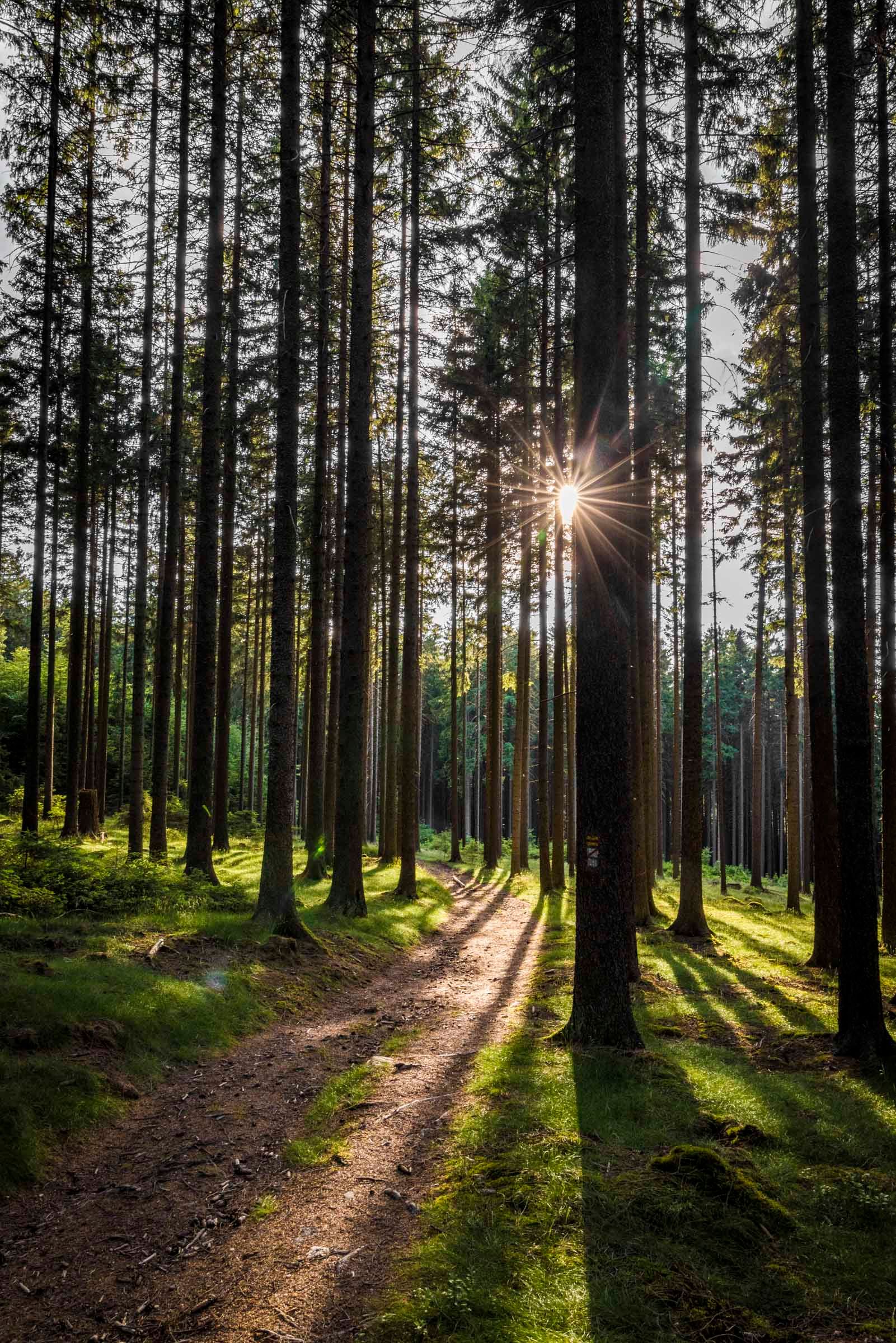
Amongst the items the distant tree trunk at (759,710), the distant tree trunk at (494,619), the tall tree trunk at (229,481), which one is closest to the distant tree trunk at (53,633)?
the tall tree trunk at (229,481)

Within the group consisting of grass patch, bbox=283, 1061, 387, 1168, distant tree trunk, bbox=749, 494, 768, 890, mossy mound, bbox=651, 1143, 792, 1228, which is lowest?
grass patch, bbox=283, 1061, 387, 1168

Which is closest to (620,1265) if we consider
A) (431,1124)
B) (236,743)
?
(431,1124)

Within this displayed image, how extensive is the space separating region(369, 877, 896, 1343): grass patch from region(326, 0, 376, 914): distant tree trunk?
600 cm

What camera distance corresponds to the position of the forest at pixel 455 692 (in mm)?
3938

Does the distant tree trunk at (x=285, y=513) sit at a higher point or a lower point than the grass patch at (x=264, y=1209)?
higher

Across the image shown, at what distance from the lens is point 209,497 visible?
1333 cm

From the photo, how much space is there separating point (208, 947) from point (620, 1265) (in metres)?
6.94

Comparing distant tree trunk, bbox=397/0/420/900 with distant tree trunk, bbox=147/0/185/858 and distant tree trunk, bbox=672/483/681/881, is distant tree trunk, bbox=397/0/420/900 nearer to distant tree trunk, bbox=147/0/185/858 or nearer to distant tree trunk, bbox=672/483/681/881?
distant tree trunk, bbox=147/0/185/858

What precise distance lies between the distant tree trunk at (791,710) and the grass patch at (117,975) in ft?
38.4

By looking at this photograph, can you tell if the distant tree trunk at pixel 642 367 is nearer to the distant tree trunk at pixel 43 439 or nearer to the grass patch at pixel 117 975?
the grass patch at pixel 117 975

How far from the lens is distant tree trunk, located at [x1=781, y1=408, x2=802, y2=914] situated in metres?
18.3

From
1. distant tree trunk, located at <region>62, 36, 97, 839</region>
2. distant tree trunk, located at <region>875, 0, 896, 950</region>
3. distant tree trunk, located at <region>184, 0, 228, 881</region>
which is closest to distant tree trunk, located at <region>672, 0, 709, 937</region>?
distant tree trunk, located at <region>875, 0, 896, 950</region>

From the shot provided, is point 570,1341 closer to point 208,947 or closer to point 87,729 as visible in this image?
point 208,947

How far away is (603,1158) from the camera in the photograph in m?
4.66
